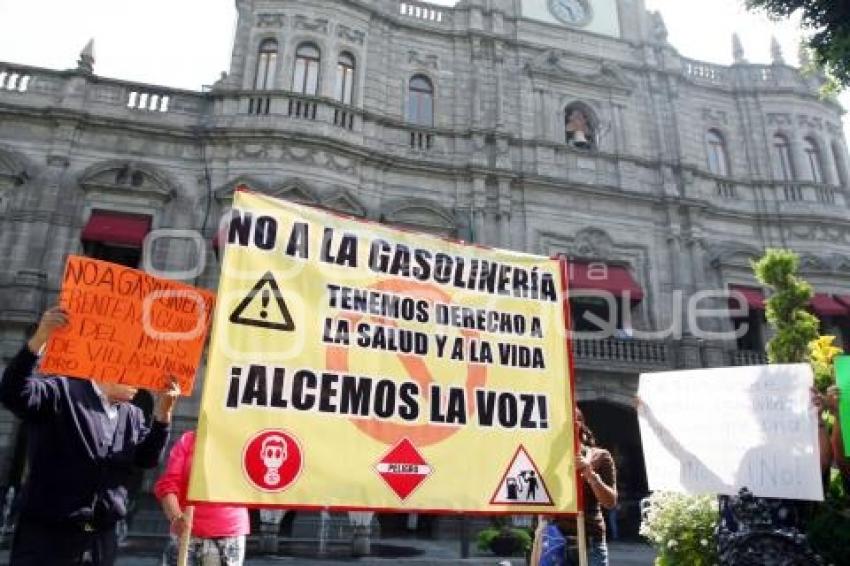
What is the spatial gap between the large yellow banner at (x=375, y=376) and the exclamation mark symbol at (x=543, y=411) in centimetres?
1

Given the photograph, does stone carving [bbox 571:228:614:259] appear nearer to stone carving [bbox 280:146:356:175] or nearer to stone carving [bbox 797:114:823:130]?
stone carving [bbox 280:146:356:175]

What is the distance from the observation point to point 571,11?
64.1ft

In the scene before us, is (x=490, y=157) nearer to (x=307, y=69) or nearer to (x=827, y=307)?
(x=307, y=69)

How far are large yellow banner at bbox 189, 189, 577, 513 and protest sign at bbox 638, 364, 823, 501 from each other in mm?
1381

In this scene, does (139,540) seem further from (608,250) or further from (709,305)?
(709,305)

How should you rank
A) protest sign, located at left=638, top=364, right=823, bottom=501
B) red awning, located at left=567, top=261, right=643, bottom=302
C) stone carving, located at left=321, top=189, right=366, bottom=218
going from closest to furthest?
protest sign, located at left=638, top=364, right=823, bottom=501 < stone carving, located at left=321, top=189, right=366, bottom=218 < red awning, located at left=567, top=261, right=643, bottom=302

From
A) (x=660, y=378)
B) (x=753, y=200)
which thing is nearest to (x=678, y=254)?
(x=753, y=200)

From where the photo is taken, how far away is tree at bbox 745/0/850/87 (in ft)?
30.8

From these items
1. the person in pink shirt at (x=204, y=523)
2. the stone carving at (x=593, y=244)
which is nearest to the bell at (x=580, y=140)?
the stone carving at (x=593, y=244)

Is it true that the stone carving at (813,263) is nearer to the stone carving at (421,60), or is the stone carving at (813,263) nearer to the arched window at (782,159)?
the arched window at (782,159)

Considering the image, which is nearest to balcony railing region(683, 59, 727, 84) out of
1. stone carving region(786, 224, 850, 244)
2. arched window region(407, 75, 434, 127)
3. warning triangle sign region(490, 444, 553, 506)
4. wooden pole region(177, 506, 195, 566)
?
stone carving region(786, 224, 850, 244)

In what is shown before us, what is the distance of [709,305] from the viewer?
1664 cm

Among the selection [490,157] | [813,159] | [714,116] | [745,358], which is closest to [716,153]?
[714,116]

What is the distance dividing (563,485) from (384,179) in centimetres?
1252
